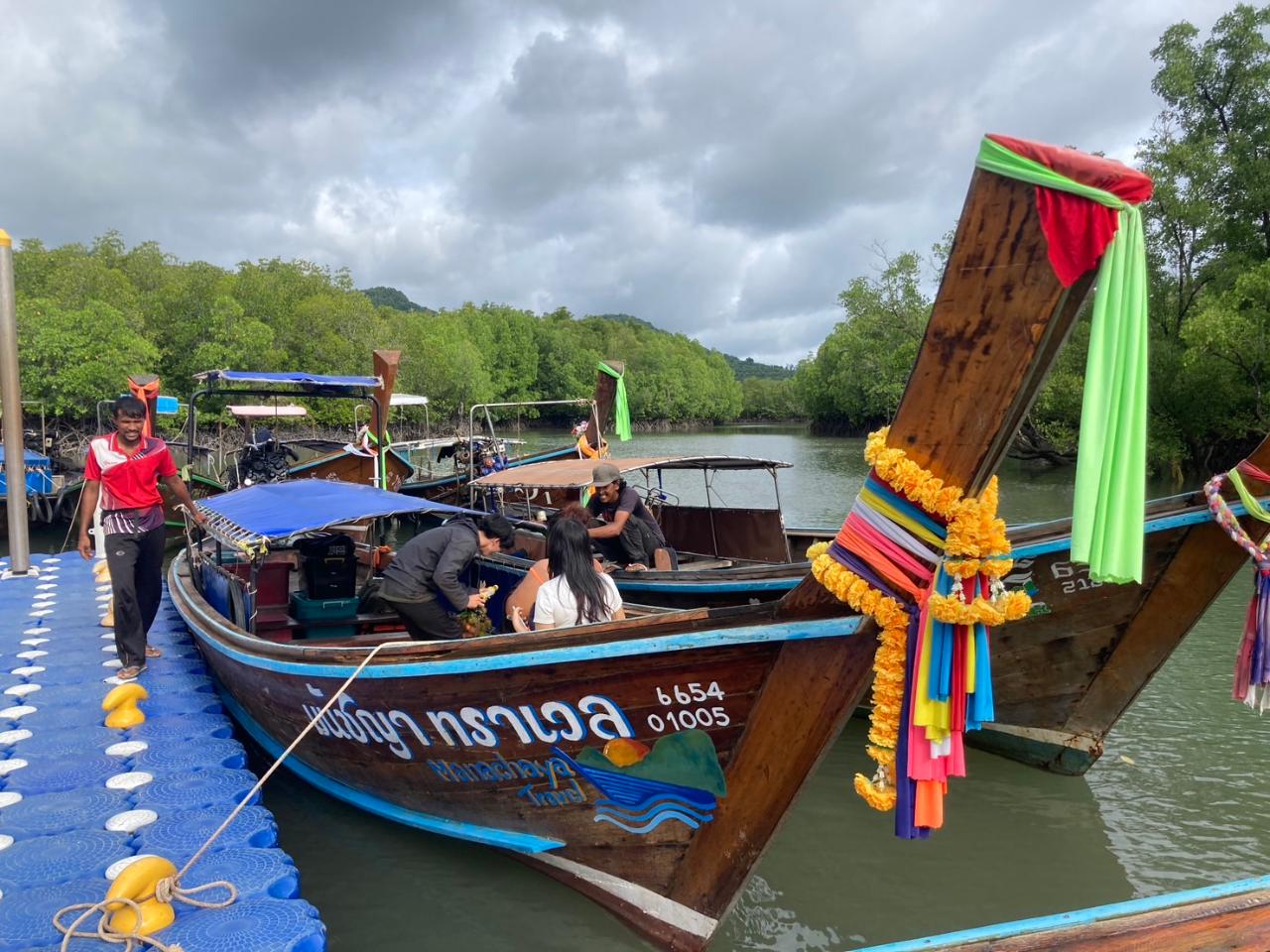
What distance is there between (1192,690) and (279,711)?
7708 millimetres

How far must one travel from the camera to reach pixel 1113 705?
531 centimetres

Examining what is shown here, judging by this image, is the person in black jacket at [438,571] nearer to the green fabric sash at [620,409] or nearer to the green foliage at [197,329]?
the green fabric sash at [620,409]

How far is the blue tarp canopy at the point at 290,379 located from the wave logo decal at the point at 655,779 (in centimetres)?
731

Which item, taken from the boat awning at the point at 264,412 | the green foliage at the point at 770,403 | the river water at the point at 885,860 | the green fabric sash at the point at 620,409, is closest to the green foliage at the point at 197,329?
the boat awning at the point at 264,412

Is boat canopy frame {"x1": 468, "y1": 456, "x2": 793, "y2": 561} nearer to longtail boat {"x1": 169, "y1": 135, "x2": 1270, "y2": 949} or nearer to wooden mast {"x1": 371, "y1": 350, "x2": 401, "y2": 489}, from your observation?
wooden mast {"x1": 371, "y1": 350, "x2": 401, "y2": 489}

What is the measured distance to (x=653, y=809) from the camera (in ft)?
11.4

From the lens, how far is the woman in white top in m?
3.89

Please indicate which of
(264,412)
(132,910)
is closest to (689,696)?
(132,910)

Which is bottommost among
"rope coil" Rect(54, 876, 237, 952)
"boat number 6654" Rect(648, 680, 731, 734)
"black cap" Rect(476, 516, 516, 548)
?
"rope coil" Rect(54, 876, 237, 952)

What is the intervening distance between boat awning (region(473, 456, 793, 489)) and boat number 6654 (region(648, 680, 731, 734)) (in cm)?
436

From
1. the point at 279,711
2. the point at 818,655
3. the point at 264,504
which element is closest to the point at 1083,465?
the point at 818,655

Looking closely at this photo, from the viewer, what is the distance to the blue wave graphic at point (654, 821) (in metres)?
3.38

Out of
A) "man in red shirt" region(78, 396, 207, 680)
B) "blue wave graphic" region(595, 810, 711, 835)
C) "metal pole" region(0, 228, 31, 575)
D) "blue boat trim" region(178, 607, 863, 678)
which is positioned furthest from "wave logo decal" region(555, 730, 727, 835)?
"metal pole" region(0, 228, 31, 575)

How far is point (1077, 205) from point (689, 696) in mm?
2100
